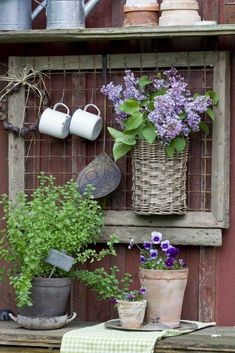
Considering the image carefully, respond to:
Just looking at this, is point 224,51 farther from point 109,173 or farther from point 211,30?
point 109,173

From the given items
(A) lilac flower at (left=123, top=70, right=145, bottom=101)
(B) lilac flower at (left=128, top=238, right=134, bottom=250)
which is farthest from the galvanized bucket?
(B) lilac flower at (left=128, top=238, right=134, bottom=250)

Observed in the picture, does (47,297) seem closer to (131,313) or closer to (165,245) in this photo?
(131,313)

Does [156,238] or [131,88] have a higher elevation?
[131,88]

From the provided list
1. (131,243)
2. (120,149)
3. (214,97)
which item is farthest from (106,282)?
(214,97)

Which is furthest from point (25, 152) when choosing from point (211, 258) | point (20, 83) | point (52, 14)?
point (211, 258)

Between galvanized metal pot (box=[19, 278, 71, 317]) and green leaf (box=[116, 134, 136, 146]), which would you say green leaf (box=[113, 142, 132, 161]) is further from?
galvanized metal pot (box=[19, 278, 71, 317])

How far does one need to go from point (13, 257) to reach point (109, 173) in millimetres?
599

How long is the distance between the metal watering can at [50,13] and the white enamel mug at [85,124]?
414mm

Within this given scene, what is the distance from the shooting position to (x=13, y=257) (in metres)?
5.18

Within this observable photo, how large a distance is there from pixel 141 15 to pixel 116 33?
16cm

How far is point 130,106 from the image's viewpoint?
16.9ft

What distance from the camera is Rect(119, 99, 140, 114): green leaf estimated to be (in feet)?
16.8

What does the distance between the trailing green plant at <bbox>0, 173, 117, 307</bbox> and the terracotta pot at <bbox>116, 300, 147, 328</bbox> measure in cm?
29

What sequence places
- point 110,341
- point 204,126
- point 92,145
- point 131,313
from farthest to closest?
point 92,145, point 204,126, point 131,313, point 110,341
